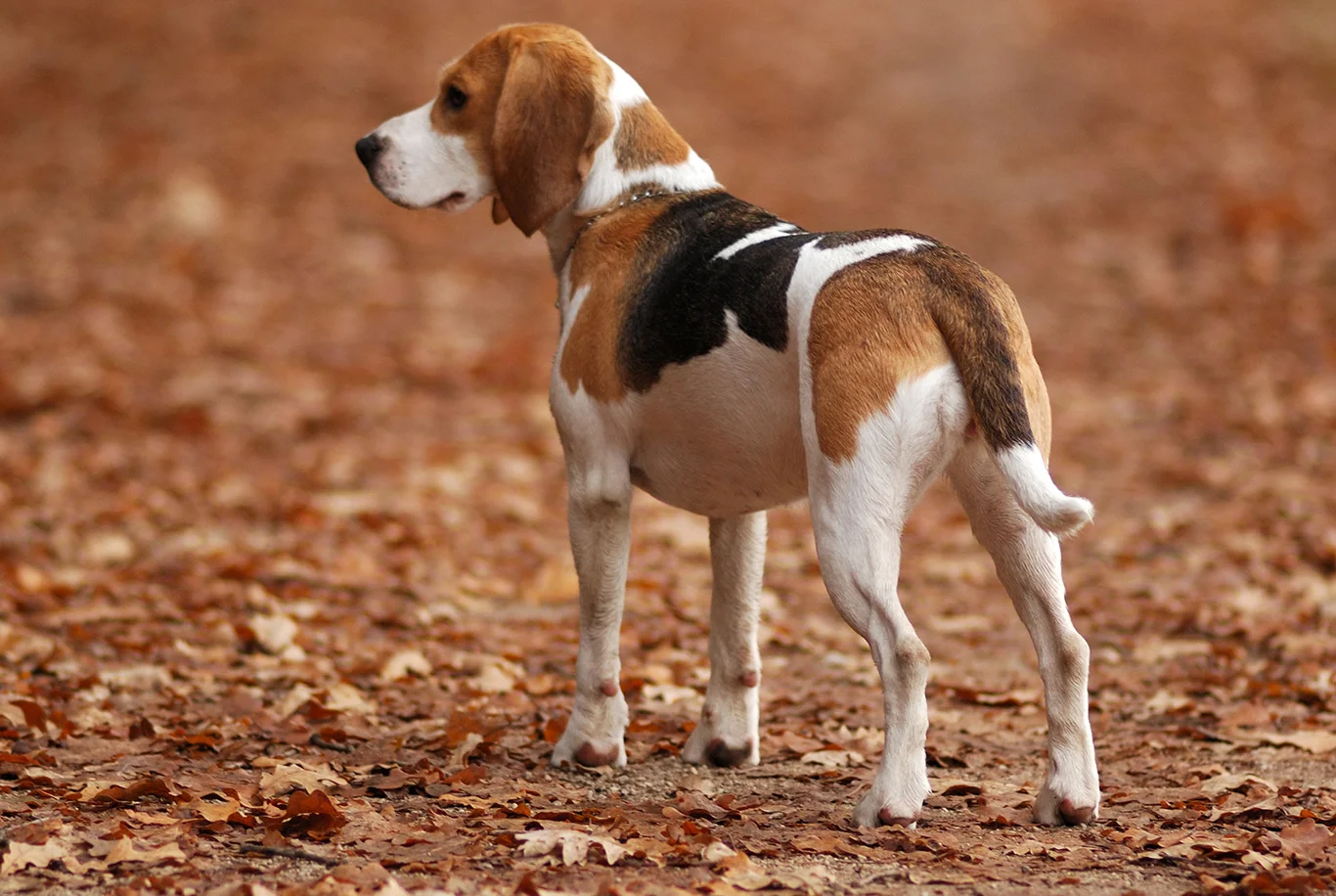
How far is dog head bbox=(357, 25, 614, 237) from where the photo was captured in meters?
4.68

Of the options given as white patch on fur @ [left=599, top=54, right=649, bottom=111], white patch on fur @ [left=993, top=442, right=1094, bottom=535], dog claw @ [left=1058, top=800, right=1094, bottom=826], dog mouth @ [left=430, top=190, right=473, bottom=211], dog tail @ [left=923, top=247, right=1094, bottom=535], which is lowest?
dog claw @ [left=1058, top=800, right=1094, bottom=826]

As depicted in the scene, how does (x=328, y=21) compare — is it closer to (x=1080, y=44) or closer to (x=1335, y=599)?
(x=1080, y=44)

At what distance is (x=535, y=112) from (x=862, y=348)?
1511mm

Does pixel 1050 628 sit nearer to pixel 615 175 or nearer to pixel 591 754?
pixel 591 754

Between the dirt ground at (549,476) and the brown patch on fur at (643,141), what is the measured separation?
6.72 ft

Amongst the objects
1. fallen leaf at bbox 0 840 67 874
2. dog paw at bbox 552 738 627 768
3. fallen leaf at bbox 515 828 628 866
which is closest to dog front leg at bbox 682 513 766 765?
dog paw at bbox 552 738 627 768

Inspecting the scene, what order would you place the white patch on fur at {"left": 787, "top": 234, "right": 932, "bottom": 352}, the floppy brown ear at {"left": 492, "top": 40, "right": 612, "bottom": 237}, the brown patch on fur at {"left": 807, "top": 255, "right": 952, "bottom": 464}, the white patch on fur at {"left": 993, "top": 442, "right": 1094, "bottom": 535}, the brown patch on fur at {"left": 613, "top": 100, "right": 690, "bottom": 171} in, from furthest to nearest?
the brown patch on fur at {"left": 613, "top": 100, "right": 690, "bottom": 171}
the floppy brown ear at {"left": 492, "top": 40, "right": 612, "bottom": 237}
the white patch on fur at {"left": 787, "top": 234, "right": 932, "bottom": 352}
the brown patch on fur at {"left": 807, "top": 255, "right": 952, "bottom": 464}
the white patch on fur at {"left": 993, "top": 442, "right": 1094, "bottom": 535}

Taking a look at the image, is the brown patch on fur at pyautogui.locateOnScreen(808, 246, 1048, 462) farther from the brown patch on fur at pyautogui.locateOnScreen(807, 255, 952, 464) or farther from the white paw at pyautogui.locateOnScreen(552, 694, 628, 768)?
the white paw at pyautogui.locateOnScreen(552, 694, 628, 768)

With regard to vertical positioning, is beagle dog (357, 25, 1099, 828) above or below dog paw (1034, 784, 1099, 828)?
above

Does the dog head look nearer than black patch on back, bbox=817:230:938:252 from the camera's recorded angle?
No

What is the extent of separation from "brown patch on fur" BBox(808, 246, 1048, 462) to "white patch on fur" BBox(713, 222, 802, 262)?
0.44 meters

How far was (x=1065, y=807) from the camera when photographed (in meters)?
4.16

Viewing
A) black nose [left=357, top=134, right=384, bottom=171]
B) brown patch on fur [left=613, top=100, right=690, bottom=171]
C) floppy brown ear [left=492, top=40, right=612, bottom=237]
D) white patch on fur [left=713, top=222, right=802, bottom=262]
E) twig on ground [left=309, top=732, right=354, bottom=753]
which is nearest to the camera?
white patch on fur [left=713, top=222, right=802, bottom=262]

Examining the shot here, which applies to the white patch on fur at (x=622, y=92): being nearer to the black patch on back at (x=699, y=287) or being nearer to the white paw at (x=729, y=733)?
the black patch on back at (x=699, y=287)
